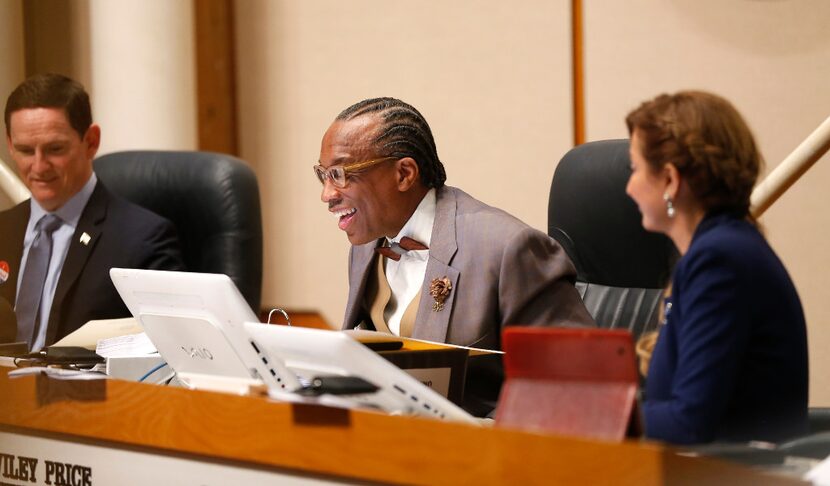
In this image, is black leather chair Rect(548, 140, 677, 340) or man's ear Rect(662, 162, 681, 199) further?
black leather chair Rect(548, 140, 677, 340)

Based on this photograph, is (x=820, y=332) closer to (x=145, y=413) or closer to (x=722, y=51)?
(x=722, y=51)

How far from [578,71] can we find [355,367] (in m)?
2.55

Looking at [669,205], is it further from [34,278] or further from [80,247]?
[34,278]

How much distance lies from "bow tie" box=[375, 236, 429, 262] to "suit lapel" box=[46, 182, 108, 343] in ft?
3.25

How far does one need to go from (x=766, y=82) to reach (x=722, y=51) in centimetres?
17

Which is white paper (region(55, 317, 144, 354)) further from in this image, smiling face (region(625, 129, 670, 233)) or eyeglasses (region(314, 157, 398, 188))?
smiling face (region(625, 129, 670, 233))

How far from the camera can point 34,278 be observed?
3096 millimetres

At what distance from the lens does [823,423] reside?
2.11m

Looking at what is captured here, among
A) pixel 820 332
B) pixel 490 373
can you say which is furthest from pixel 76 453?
pixel 820 332

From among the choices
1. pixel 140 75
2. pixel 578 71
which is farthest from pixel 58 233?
pixel 578 71

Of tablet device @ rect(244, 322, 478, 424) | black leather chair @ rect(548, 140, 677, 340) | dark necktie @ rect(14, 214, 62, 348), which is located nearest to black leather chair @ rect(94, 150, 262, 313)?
dark necktie @ rect(14, 214, 62, 348)

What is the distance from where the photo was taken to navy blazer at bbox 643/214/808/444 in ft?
5.08

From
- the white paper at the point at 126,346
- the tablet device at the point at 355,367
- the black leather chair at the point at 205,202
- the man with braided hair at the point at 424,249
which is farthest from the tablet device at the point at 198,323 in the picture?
the black leather chair at the point at 205,202

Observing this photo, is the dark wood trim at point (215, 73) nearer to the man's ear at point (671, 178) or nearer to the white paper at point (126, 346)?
the white paper at point (126, 346)
